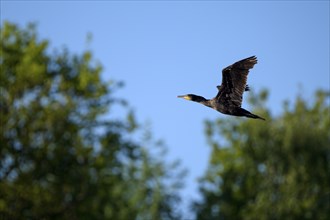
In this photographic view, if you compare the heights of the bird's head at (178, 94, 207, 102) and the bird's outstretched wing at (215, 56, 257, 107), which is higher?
the bird's head at (178, 94, 207, 102)

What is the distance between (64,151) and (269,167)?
11.2 metres

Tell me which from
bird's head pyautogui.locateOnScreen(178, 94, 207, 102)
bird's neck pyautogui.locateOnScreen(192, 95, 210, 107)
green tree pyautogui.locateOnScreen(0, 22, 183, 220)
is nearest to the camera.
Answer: bird's neck pyautogui.locateOnScreen(192, 95, 210, 107)

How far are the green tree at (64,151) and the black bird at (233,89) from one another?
1326cm

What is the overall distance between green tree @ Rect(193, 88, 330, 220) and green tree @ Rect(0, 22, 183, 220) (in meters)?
5.56

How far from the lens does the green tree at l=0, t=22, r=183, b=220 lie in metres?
36.7

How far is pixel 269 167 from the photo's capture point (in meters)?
45.8

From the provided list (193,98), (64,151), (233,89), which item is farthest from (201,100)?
(64,151)

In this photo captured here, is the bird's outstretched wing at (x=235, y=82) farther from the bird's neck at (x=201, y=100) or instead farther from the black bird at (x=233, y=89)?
the bird's neck at (x=201, y=100)

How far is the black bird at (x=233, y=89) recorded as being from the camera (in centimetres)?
2188

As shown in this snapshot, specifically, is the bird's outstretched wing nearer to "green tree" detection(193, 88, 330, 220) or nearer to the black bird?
the black bird

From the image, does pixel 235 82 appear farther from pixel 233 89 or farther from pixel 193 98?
pixel 193 98

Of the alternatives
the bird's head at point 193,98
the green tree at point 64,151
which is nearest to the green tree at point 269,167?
the green tree at point 64,151

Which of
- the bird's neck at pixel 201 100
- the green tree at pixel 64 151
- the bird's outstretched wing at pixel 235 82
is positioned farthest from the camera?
the green tree at pixel 64 151

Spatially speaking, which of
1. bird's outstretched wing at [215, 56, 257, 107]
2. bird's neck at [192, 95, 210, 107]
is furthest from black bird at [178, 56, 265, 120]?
bird's neck at [192, 95, 210, 107]
